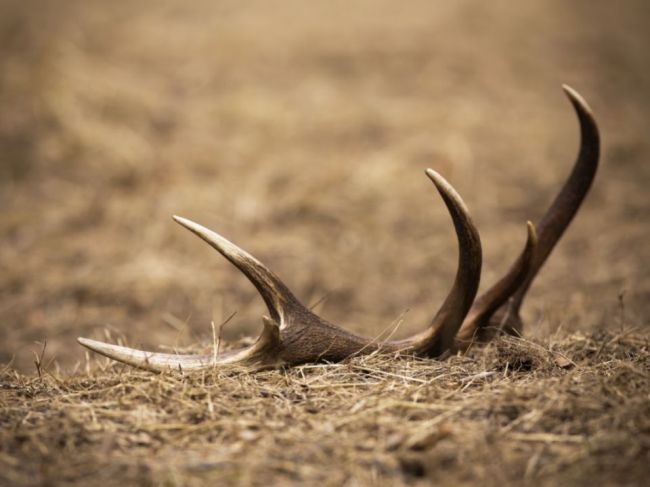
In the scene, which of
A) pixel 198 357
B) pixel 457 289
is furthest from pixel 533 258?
pixel 198 357

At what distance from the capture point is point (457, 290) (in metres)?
2.32

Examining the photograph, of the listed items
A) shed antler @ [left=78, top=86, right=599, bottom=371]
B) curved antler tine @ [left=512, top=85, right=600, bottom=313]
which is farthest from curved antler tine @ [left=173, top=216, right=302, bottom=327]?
curved antler tine @ [left=512, top=85, right=600, bottom=313]

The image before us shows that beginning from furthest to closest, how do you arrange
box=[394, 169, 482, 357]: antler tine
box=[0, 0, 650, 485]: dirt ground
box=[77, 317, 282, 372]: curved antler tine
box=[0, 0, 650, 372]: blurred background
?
box=[0, 0, 650, 372]: blurred background < box=[394, 169, 482, 357]: antler tine < box=[77, 317, 282, 372]: curved antler tine < box=[0, 0, 650, 485]: dirt ground

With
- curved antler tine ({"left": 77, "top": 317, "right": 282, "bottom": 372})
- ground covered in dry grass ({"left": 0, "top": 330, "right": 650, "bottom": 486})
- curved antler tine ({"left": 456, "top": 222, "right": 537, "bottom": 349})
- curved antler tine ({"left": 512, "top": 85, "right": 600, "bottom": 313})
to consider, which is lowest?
ground covered in dry grass ({"left": 0, "top": 330, "right": 650, "bottom": 486})

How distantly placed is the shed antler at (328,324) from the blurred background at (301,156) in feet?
2.15

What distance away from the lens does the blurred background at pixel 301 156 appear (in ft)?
15.1

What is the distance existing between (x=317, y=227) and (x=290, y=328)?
334 centimetres

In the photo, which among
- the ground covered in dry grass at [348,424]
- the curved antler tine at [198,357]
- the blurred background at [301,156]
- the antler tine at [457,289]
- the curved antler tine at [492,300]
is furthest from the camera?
the blurred background at [301,156]

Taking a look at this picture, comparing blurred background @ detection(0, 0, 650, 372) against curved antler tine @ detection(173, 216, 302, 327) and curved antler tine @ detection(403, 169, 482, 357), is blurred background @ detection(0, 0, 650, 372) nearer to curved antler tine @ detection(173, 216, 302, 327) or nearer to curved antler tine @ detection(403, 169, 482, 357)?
curved antler tine @ detection(403, 169, 482, 357)

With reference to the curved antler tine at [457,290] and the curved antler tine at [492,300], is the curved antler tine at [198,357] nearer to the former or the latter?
the curved antler tine at [457,290]

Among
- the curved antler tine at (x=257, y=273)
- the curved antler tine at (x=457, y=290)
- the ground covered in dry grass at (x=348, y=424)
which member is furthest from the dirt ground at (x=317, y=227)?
the curved antler tine at (x=257, y=273)

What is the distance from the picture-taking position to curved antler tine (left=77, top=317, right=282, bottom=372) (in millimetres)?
2088

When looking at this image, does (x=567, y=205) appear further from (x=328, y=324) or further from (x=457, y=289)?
(x=328, y=324)

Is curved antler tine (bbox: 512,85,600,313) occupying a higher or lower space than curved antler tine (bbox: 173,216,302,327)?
higher
